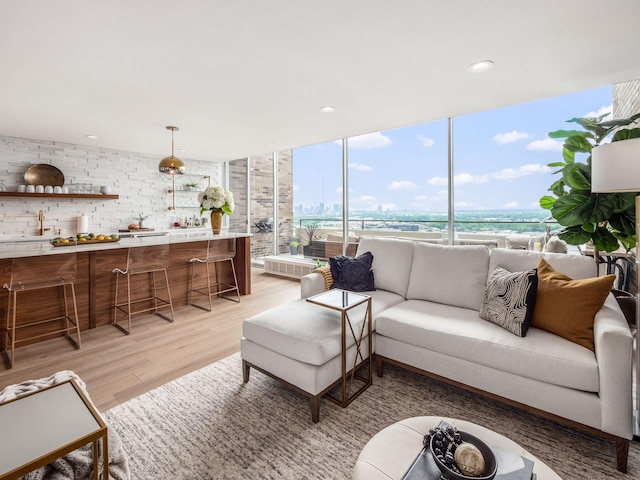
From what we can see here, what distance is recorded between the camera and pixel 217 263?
4855mm

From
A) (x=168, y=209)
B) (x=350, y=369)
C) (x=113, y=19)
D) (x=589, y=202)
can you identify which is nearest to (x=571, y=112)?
(x=589, y=202)

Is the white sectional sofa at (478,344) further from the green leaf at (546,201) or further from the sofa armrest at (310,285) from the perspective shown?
the green leaf at (546,201)

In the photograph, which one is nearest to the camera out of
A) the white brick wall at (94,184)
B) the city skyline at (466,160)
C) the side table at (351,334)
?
the side table at (351,334)

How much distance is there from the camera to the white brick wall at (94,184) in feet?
15.7

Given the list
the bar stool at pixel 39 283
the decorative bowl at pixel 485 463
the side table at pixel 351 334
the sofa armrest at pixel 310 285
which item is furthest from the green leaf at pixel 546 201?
the bar stool at pixel 39 283

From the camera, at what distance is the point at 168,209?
6617 mm

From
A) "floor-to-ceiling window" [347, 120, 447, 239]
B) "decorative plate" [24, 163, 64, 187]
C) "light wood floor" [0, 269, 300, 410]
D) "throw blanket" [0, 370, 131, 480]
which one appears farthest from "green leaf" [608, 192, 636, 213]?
"decorative plate" [24, 163, 64, 187]

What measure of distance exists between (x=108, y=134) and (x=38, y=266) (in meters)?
2.38

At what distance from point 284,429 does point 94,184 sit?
5.61 metres

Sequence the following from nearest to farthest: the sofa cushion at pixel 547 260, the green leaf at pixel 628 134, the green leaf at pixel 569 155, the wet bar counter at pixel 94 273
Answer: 1. the sofa cushion at pixel 547 260
2. the green leaf at pixel 628 134
3. the green leaf at pixel 569 155
4. the wet bar counter at pixel 94 273

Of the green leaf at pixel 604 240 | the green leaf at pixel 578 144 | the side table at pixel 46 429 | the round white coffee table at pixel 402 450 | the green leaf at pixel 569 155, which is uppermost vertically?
the green leaf at pixel 578 144

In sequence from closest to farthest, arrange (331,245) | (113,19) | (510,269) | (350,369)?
(113,19) → (350,369) → (510,269) → (331,245)

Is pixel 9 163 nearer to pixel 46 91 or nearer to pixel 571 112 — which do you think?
pixel 46 91

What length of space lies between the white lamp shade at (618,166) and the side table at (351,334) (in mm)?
1655
